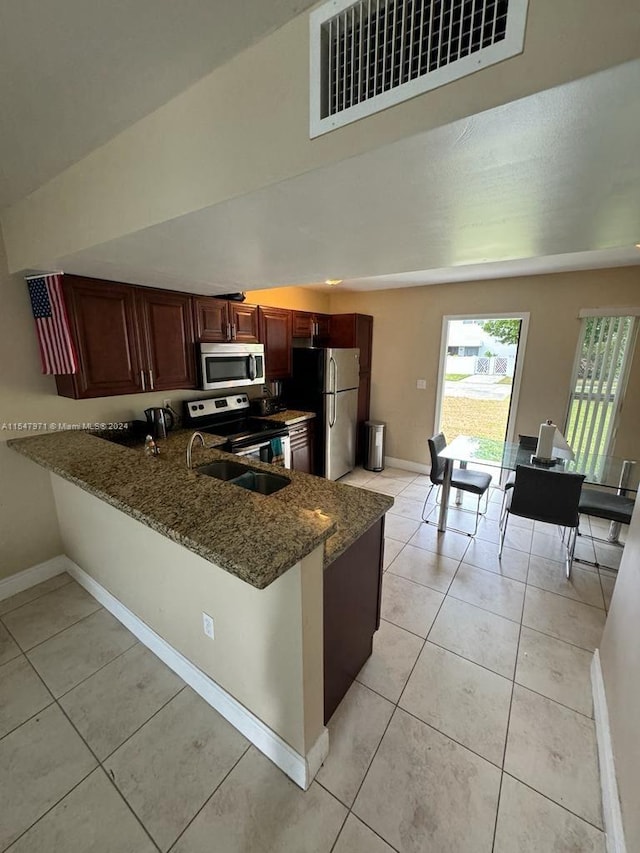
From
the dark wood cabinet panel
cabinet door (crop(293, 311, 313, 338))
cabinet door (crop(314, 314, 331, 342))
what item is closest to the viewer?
the dark wood cabinet panel

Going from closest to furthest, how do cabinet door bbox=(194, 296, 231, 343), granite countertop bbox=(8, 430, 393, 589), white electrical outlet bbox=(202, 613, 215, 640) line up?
1. granite countertop bbox=(8, 430, 393, 589)
2. white electrical outlet bbox=(202, 613, 215, 640)
3. cabinet door bbox=(194, 296, 231, 343)

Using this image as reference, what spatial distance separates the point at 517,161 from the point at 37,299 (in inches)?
102

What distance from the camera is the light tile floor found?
1.17 metres

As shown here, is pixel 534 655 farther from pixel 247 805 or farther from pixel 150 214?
pixel 150 214

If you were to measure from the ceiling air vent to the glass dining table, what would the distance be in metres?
2.55

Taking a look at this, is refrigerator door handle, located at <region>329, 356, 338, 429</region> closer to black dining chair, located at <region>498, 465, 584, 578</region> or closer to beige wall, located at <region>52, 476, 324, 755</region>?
black dining chair, located at <region>498, 465, 584, 578</region>

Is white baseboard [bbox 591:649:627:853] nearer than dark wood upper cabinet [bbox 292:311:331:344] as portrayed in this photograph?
Yes

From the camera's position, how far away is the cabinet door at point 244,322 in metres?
3.16

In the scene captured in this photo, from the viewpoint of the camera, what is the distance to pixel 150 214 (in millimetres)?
1181

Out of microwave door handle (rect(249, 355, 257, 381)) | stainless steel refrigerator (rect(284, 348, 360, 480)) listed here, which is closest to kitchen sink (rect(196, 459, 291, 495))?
microwave door handle (rect(249, 355, 257, 381))

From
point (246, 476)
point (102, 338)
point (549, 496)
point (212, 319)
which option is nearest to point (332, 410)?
point (212, 319)

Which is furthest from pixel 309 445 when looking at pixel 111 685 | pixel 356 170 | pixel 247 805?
pixel 356 170

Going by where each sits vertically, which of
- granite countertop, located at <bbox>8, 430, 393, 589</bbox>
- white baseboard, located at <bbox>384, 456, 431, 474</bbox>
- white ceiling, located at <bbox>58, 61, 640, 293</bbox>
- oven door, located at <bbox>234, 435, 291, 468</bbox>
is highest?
white ceiling, located at <bbox>58, 61, 640, 293</bbox>

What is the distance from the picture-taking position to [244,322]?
10.8ft
